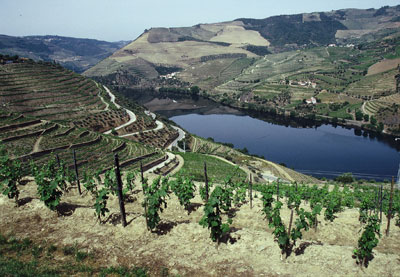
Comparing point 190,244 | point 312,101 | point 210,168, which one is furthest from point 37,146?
point 312,101

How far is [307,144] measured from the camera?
104 meters

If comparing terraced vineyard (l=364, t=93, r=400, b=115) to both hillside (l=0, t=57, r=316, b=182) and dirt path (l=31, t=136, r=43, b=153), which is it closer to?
hillside (l=0, t=57, r=316, b=182)

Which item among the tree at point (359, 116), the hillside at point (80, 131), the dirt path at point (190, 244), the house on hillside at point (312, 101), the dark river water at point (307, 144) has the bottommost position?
the dark river water at point (307, 144)

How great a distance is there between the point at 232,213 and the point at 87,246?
28.8 feet

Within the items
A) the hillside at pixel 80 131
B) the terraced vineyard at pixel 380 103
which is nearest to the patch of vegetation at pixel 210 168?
the hillside at pixel 80 131

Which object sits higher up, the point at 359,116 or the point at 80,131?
the point at 80,131

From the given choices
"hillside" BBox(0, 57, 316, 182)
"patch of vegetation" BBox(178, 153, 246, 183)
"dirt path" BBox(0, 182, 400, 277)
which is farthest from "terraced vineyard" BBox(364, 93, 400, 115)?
"dirt path" BBox(0, 182, 400, 277)

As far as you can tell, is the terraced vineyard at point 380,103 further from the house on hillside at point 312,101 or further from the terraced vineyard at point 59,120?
the terraced vineyard at point 59,120

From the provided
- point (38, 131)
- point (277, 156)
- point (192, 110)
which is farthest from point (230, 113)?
point (38, 131)

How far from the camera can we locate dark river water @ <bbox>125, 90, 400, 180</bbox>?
83.3 metres

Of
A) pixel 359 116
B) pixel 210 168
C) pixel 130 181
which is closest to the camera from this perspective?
pixel 130 181

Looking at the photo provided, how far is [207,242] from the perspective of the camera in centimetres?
1373

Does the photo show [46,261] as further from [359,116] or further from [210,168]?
[359,116]

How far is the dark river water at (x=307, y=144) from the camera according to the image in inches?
3280
